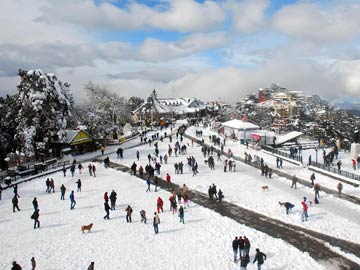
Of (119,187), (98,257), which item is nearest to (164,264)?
(98,257)

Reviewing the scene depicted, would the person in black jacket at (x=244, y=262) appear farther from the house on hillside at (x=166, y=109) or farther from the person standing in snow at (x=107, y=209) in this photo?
the house on hillside at (x=166, y=109)

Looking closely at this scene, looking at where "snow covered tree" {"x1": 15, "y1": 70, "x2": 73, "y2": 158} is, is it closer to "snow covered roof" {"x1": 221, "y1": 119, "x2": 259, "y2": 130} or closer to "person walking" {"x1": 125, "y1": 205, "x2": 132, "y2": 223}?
"person walking" {"x1": 125, "y1": 205, "x2": 132, "y2": 223}

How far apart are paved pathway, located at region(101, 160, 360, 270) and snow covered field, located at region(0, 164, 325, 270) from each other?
22.9 inches

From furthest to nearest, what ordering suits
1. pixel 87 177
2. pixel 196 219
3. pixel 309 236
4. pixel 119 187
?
pixel 87 177
pixel 119 187
pixel 196 219
pixel 309 236

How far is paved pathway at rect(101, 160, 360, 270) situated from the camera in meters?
15.6

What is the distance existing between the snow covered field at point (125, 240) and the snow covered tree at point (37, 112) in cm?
1423

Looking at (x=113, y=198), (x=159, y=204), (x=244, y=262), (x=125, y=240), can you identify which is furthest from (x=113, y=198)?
(x=244, y=262)

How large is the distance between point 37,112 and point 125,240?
2515cm

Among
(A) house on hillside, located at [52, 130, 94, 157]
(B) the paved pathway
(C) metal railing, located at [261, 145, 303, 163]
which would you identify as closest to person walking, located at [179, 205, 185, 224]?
(B) the paved pathway

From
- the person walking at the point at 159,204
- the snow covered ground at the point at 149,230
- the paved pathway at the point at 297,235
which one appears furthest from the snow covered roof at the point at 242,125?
the person walking at the point at 159,204

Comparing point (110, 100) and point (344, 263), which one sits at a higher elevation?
point (110, 100)

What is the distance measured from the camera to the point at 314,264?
599 inches

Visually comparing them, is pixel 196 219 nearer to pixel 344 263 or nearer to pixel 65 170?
pixel 344 263

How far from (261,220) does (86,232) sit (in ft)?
32.2
